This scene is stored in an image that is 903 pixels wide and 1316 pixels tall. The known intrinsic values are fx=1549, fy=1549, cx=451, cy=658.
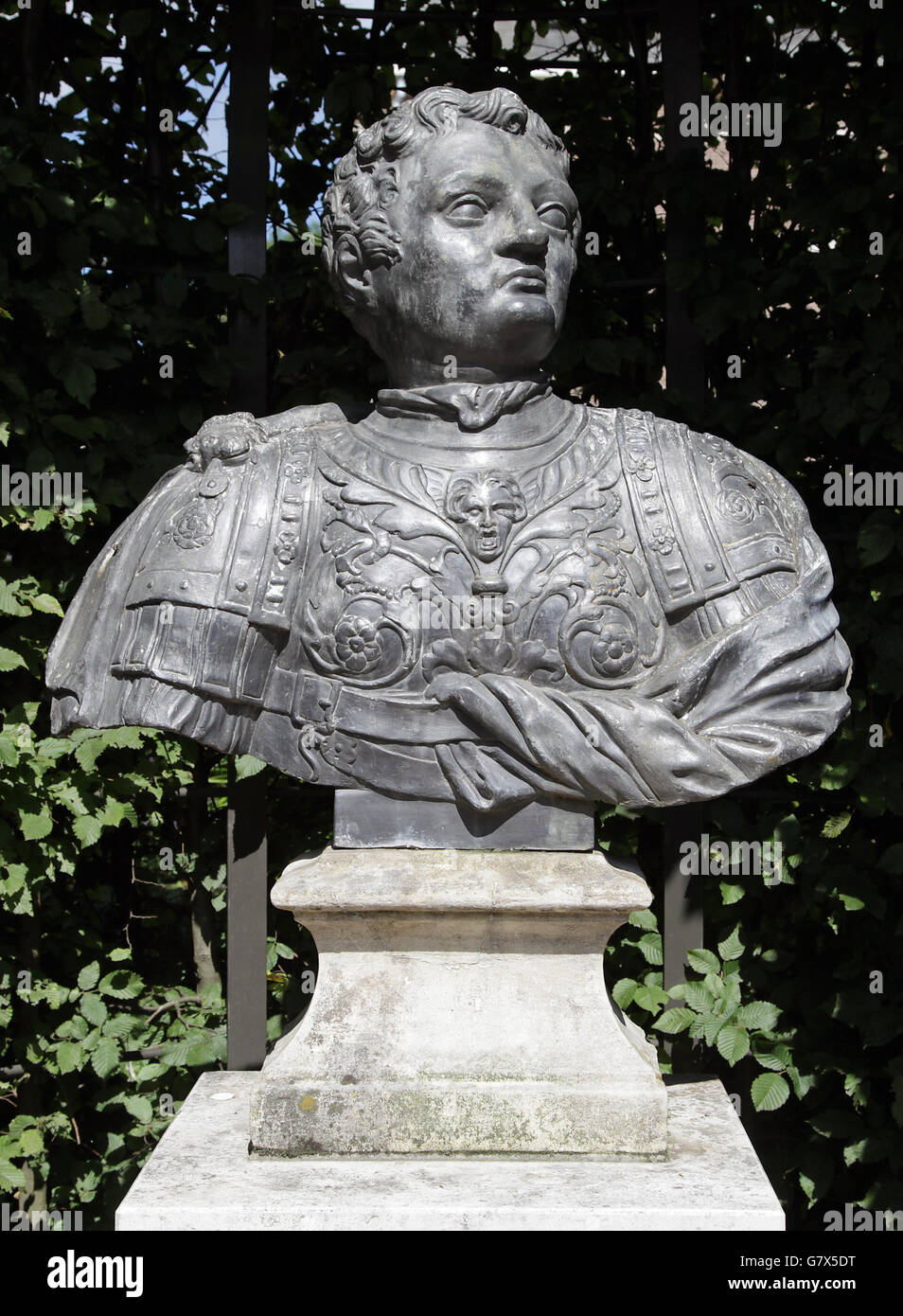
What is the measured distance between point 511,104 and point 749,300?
1.20 m

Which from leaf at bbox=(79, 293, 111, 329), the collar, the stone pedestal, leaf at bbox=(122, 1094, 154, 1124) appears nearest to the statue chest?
the collar

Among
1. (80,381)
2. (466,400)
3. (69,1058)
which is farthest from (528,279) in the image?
(69,1058)

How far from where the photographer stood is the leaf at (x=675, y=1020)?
397 centimetres

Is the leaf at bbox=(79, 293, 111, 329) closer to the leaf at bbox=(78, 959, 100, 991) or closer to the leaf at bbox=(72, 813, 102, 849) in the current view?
the leaf at bbox=(72, 813, 102, 849)

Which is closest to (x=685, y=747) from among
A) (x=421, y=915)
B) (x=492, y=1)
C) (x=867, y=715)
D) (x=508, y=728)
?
(x=508, y=728)

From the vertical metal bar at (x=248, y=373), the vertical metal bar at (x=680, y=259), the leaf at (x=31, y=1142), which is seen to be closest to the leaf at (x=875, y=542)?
the vertical metal bar at (x=680, y=259)

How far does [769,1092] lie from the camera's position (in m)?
3.90

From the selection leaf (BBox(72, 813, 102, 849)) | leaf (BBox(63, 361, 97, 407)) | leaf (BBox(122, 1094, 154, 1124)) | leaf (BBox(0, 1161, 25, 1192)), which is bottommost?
leaf (BBox(0, 1161, 25, 1192))

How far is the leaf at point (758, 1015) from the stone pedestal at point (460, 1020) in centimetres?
98

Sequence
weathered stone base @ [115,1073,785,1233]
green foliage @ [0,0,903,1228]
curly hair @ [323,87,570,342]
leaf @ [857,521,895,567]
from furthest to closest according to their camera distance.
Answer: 1. green foliage @ [0,0,903,1228]
2. leaf @ [857,521,895,567]
3. curly hair @ [323,87,570,342]
4. weathered stone base @ [115,1073,785,1233]

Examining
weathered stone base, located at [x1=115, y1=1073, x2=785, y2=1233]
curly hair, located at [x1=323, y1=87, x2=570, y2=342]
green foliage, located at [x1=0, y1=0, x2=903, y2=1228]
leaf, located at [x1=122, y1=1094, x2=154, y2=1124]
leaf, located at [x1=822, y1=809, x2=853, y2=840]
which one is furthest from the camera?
leaf, located at [x1=122, y1=1094, x2=154, y2=1124]

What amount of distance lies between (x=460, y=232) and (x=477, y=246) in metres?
0.04

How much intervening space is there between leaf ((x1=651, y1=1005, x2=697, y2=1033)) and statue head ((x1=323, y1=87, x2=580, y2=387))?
1771 mm

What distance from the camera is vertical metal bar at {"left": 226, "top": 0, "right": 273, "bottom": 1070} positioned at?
13.4ft
